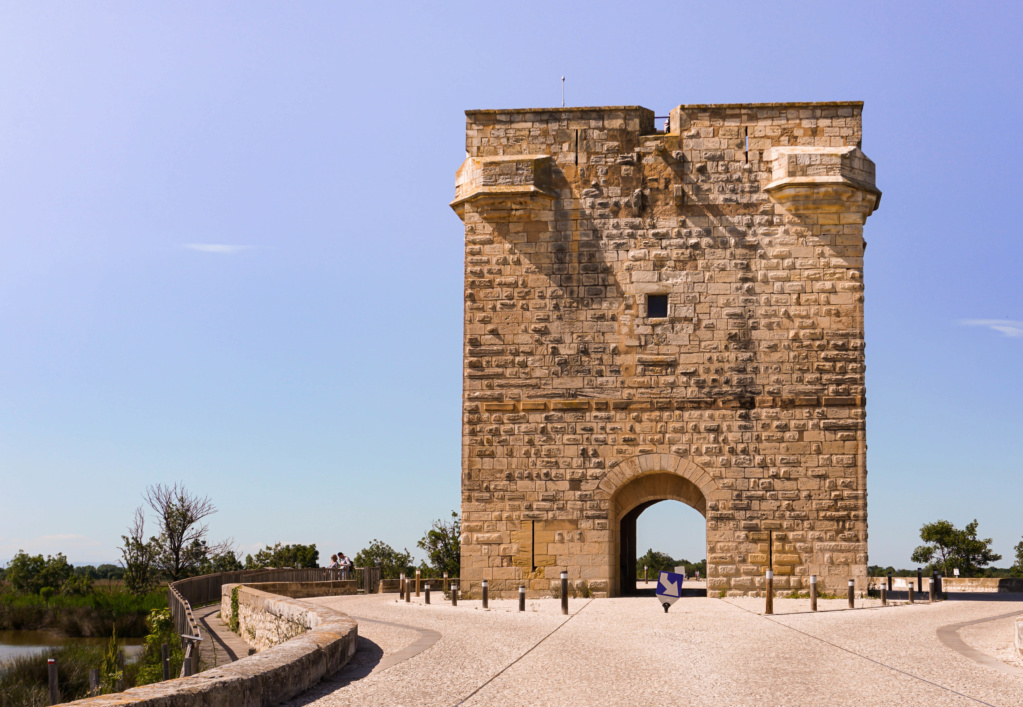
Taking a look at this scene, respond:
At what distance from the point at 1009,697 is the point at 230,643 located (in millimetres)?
11428

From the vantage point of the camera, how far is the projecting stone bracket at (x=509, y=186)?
18766 mm

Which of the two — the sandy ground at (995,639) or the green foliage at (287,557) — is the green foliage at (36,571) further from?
the sandy ground at (995,639)

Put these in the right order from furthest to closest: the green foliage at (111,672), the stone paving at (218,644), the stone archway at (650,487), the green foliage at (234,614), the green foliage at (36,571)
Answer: the green foliage at (36,571) → the stone archway at (650,487) → the green foliage at (234,614) → the green foliage at (111,672) → the stone paving at (218,644)

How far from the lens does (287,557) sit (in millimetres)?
45438

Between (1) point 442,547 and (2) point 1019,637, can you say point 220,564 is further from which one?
(2) point 1019,637

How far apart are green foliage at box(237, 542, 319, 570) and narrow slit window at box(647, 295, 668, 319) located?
3036 centimetres

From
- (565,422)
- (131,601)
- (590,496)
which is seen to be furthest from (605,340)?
(131,601)

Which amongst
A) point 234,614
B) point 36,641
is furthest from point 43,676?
point 36,641

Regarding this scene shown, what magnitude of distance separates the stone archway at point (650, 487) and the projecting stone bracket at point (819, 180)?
5.21 meters

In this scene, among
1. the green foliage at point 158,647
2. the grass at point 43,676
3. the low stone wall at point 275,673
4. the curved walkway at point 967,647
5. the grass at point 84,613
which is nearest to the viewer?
the low stone wall at point 275,673

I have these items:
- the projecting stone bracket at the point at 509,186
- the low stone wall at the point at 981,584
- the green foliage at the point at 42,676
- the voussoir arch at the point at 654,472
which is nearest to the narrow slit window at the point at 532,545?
the voussoir arch at the point at 654,472

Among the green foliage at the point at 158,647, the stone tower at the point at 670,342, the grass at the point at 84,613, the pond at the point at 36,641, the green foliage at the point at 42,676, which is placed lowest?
the pond at the point at 36,641

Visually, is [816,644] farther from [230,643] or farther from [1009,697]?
[230,643]

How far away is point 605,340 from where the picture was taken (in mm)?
18578
